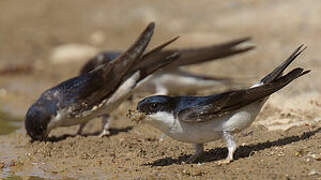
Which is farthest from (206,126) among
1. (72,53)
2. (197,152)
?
(72,53)

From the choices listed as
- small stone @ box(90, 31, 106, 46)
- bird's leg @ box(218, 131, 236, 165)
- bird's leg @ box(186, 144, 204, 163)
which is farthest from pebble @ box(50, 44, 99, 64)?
bird's leg @ box(218, 131, 236, 165)

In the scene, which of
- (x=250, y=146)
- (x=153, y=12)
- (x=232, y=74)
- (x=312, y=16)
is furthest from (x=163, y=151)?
(x=153, y=12)

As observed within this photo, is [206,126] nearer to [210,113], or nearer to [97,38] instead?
[210,113]

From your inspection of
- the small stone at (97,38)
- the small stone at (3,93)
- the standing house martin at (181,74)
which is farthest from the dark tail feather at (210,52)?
the small stone at (97,38)

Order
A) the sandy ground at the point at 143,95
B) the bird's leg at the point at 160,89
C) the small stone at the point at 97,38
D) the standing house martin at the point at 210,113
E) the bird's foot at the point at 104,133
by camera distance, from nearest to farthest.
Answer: the standing house martin at the point at 210,113 < the sandy ground at the point at 143,95 < the bird's foot at the point at 104,133 < the bird's leg at the point at 160,89 < the small stone at the point at 97,38

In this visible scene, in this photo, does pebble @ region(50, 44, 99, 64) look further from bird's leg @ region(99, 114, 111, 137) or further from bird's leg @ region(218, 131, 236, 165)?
bird's leg @ region(218, 131, 236, 165)

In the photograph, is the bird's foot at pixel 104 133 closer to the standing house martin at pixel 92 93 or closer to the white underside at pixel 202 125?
the standing house martin at pixel 92 93

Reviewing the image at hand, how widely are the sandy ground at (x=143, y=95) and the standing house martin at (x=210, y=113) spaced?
0.90 feet

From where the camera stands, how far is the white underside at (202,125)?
5.21m

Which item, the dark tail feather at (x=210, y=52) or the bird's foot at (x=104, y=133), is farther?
the dark tail feather at (x=210, y=52)

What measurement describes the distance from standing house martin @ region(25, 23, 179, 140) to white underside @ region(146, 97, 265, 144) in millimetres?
1719

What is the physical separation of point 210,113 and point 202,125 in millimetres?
121

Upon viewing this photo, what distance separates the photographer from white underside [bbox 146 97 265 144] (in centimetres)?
521

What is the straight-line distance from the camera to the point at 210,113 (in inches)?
204
